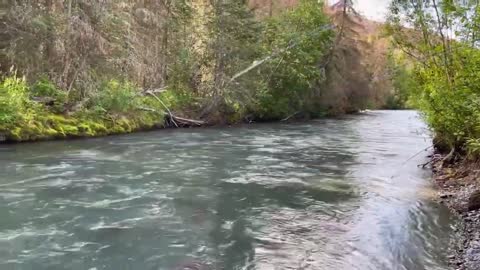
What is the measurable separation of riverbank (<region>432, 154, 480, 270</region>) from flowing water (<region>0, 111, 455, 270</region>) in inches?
8.3

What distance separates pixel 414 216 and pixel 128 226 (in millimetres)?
4502

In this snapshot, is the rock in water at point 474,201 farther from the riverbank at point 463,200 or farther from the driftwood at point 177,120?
the driftwood at point 177,120

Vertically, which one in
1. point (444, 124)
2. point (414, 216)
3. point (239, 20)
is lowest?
point (414, 216)

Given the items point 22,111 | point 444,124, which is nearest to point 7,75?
point 22,111

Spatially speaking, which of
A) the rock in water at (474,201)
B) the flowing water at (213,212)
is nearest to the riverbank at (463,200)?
the rock in water at (474,201)

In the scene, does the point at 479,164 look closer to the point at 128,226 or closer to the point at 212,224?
the point at 212,224

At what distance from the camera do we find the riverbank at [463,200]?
223 inches

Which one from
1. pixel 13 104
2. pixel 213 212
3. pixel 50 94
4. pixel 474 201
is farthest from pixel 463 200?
pixel 50 94

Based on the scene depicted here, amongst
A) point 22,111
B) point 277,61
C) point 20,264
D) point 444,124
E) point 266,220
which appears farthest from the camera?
point 277,61

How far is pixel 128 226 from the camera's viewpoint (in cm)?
671

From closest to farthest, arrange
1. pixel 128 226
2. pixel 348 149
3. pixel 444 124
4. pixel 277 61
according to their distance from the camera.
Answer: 1. pixel 128 226
2. pixel 444 124
3. pixel 348 149
4. pixel 277 61

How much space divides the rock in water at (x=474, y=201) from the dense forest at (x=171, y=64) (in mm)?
12646

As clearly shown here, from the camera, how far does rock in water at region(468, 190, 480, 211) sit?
25.3ft

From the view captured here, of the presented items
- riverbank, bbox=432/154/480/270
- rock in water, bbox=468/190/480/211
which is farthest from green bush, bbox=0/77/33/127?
rock in water, bbox=468/190/480/211
